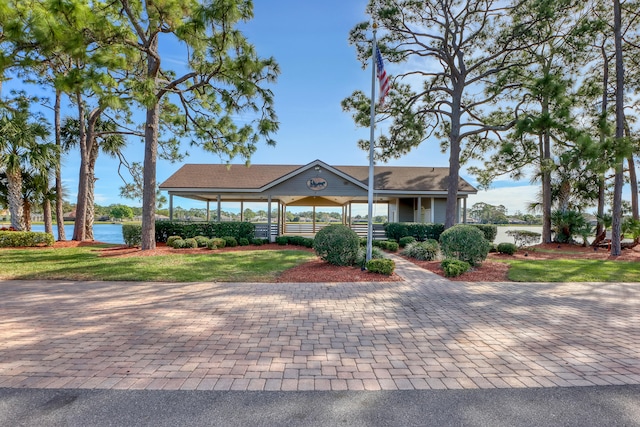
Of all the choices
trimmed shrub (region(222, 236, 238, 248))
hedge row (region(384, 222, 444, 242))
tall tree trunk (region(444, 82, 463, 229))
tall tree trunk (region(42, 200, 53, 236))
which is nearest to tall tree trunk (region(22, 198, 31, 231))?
tall tree trunk (region(42, 200, 53, 236))

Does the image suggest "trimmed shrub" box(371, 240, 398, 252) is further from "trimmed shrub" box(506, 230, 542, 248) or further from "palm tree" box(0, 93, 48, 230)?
"palm tree" box(0, 93, 48, 230)

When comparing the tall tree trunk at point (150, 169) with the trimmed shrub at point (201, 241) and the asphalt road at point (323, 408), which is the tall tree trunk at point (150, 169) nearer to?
the trimmed shrub at point (201, 241)

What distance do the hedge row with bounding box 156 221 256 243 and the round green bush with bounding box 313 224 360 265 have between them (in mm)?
7717

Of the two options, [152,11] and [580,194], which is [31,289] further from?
[580,194]

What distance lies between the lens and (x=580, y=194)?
1842cm

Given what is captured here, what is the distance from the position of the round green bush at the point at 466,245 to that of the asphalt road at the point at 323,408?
260 inches

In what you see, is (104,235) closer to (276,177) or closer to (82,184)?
(82,184)

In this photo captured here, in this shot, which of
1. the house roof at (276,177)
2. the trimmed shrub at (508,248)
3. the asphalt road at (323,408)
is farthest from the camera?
the house roof at (276,177)

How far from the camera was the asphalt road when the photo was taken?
2.40 metres

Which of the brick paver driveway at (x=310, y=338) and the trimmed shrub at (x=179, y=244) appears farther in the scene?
the trimmed shrub at (x=179, y=244)

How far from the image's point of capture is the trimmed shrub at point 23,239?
12.9 m

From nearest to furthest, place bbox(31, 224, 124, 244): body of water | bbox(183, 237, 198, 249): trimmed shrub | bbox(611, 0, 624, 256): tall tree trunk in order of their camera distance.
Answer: bbox(611, 0, 624, 256): tall tree trunk
bbox(183, 237, 198, 249): trimmed shrub
bbox(31, 224, 124, 244): body of water

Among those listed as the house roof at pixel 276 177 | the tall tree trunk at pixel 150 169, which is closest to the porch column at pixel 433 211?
the house roof at pixel 276 177

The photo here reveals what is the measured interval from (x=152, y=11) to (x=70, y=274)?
335 inches
